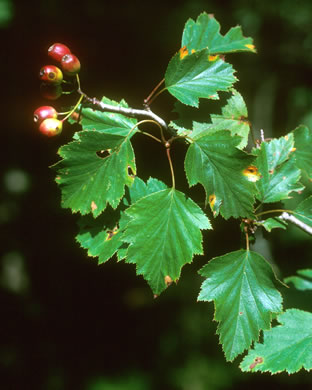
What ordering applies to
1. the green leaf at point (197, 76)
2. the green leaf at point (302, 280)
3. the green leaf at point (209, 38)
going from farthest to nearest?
the green leaf at point (302, 280) → the green leaf at point (209, 38) → the green leaf at point (197, 76)

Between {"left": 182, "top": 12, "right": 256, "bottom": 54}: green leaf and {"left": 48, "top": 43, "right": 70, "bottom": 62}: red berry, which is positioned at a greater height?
{"left": 48, "top": 43, "right": 70, "bottom": 62}: red berry

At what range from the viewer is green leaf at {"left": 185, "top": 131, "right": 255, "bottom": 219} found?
1.04m

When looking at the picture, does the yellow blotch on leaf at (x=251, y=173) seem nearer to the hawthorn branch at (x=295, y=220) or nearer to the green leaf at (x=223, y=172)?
the green leaf at (x=223, y=172)

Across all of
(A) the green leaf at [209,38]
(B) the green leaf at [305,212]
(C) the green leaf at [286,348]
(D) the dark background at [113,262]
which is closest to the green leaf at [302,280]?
(C) the green leaf at [286,348]

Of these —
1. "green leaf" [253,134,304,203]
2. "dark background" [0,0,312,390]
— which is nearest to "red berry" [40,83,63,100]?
"green leaf" [253,134,304,203]

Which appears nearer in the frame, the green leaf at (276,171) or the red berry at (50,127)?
the red berry at (50,127)

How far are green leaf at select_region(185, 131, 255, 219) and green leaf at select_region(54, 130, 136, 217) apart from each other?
166mm

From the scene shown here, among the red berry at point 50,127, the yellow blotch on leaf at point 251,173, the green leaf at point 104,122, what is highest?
the red berry at point 50,127

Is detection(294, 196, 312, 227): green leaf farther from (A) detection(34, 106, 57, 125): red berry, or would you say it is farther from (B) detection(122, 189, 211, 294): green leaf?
(A) detection(34, 106, 57, 125): red berry

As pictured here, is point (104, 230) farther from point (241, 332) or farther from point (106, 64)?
point (106, 64)

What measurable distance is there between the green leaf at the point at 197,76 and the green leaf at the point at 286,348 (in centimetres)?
66

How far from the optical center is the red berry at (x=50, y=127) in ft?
3.32

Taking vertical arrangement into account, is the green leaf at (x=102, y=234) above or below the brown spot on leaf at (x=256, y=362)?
above

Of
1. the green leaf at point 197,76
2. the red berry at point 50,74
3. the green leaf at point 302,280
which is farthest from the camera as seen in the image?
the green leaf at point 302,280
